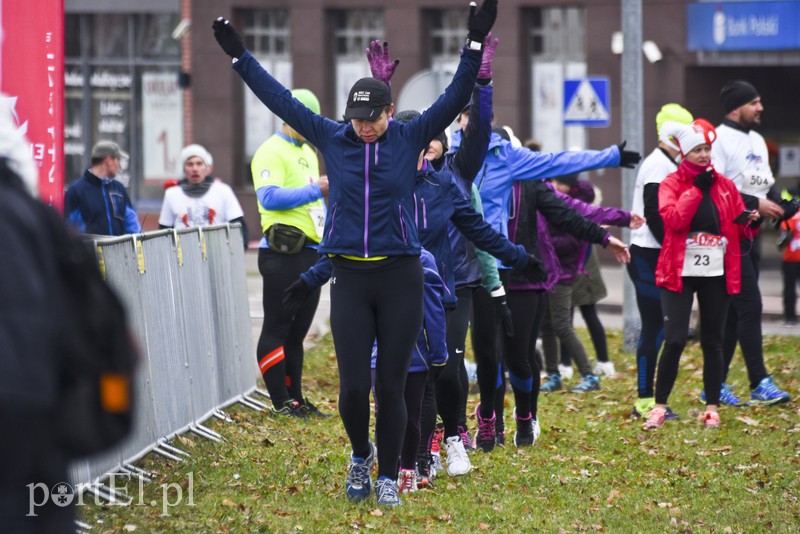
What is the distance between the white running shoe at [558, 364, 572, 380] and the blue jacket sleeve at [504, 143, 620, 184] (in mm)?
3778

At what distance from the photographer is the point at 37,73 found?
617 centimetres

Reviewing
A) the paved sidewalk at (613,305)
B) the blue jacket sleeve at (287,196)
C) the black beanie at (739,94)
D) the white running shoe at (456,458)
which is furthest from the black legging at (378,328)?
the paved sidewalk at (613,305)

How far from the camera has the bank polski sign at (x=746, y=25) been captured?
22.0 m

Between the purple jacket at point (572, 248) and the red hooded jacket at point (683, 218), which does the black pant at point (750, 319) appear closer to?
the red hooded jacket at point (683, 218)

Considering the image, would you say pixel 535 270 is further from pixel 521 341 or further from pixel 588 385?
pixel 588 385

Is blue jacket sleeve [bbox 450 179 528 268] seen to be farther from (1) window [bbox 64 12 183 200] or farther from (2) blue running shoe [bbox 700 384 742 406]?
(1) window [bbox 64 12 183 200]

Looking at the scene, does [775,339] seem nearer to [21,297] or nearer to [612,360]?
[612,360]

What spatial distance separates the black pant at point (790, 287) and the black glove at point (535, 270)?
27.8 feet

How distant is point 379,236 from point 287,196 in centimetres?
274

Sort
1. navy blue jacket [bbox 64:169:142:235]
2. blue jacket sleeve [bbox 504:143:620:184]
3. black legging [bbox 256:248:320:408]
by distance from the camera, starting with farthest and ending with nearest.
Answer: navy blue jacket [bbox 64:169:142:235] < black legging [bbox 256:248:320:408] < blue jacket sleeve [bbox 504:143:620:184]

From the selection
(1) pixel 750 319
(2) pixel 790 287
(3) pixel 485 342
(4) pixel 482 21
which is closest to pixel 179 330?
(3) pixel 485 342

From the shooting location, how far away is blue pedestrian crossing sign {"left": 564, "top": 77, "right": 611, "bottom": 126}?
51.7 ft

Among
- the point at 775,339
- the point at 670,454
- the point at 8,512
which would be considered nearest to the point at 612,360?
the point at 775,339

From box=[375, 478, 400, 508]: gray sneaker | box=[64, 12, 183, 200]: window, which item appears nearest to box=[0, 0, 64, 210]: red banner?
box=[375, 478, 400, 508]: gray sneaker
